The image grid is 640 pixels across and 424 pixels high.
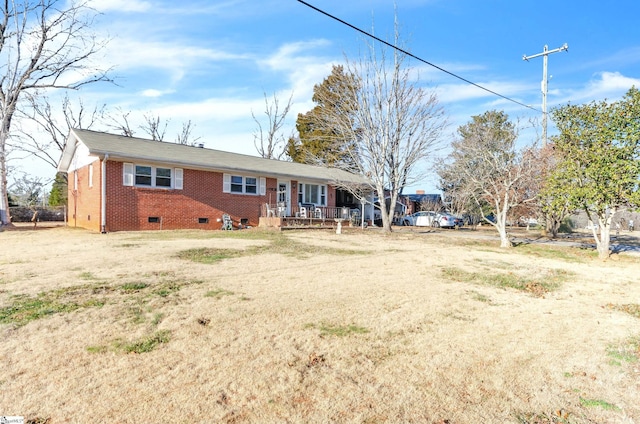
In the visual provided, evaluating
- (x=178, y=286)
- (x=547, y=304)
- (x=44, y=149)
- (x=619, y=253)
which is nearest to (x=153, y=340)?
(x=178, y=286)

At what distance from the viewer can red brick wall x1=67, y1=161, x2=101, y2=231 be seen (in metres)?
16.2

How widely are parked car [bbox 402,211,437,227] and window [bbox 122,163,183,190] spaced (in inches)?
718

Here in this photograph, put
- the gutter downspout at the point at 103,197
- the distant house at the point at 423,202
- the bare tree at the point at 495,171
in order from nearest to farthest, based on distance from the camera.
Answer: the bare tree at the point at 495,171, the gutter downspout at the point at 103,197, the distant house at the point at 423,202

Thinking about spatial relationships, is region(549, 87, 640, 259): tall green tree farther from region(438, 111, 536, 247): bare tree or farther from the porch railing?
the porch railing

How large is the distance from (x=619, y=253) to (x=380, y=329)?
1262 cm

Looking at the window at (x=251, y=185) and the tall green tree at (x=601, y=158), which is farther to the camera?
the window at (x=251, y=185)

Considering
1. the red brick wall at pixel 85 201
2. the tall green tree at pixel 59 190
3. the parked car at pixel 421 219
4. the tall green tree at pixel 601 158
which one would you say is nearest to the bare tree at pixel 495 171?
the tall green tree at pixel 601 158

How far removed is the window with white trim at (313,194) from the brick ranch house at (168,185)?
0.06m

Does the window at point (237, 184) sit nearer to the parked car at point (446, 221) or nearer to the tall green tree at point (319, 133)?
the tall green tree at point (319, 133)

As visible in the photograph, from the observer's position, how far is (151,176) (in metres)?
A: 17.0

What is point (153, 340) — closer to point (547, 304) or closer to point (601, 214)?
point (547, 304)

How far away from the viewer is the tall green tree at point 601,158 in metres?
10.9

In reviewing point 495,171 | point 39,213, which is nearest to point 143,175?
point 39,213

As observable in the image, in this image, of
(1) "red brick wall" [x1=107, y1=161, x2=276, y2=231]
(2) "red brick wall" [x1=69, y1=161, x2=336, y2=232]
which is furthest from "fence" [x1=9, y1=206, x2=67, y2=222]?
(1) "red brick wall" [x1=107, y1=161, x2=276, y2=231]
